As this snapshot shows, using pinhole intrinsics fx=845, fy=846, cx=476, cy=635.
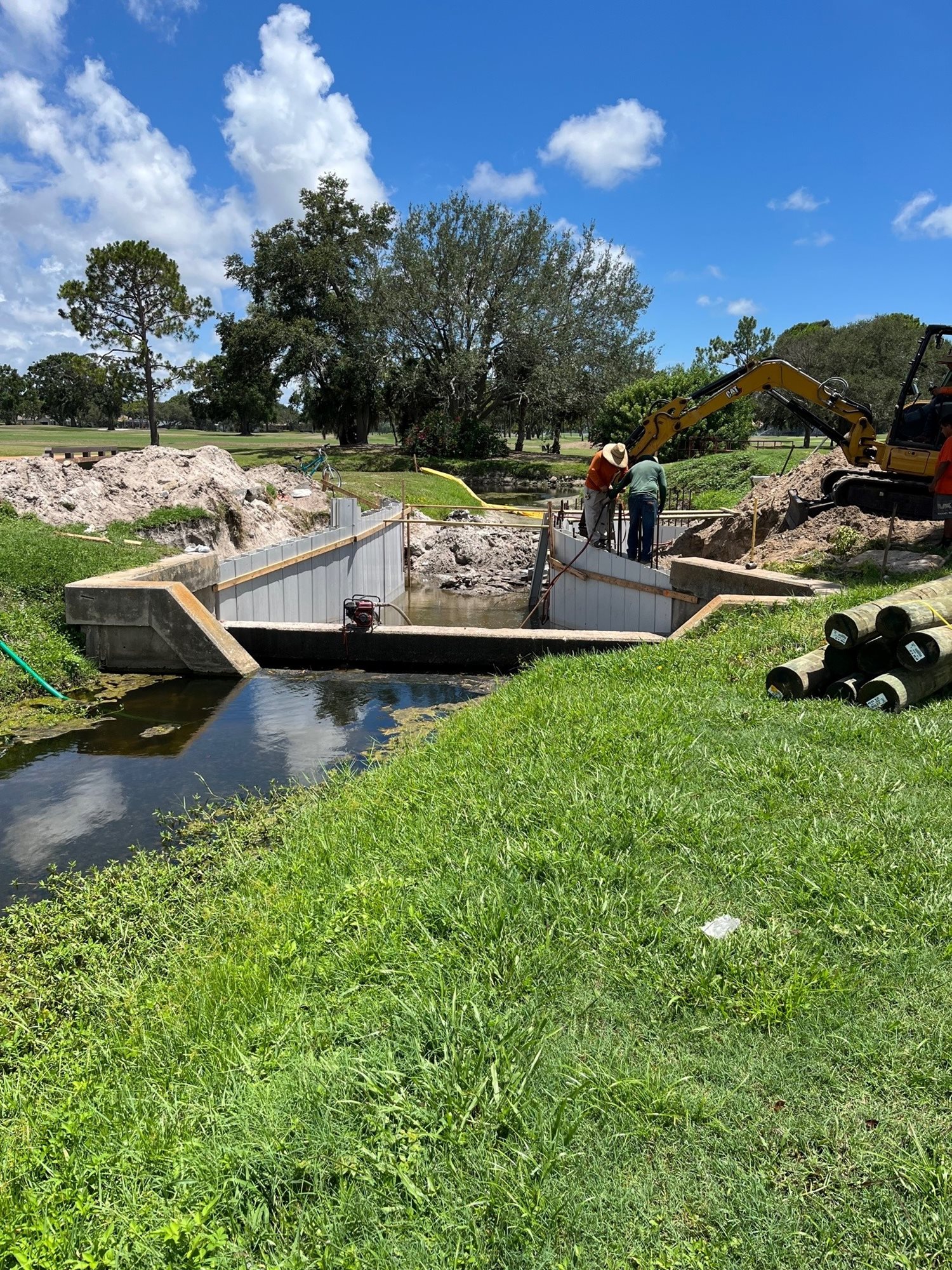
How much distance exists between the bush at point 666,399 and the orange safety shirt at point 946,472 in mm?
26821

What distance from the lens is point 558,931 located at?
361 centimetres

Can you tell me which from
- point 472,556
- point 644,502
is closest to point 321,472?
point 472,556

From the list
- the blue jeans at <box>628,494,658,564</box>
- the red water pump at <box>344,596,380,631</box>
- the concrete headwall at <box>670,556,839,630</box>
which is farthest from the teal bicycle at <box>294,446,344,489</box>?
the concrete headwall at <box>670,556,839,630</box>

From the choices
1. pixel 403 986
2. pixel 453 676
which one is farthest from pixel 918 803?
pixel 453 676

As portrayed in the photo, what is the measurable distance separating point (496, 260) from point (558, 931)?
4339cm

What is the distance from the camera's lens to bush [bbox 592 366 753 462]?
120 ft

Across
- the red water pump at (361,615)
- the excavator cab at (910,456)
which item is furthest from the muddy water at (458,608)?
the excavator cab at (910,456)

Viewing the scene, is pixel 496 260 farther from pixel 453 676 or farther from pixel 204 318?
pixel 453 676

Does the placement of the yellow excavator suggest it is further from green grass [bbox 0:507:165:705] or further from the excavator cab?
green grass [bbox 0:507:165:705]

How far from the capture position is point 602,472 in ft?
50.0

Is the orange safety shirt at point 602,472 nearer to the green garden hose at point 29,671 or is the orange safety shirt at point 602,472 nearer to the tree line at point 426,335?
the green garden hose at point 29,671

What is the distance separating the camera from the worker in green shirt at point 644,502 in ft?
46.8

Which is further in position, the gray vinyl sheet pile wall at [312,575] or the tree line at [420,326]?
the tree line at [420,326]

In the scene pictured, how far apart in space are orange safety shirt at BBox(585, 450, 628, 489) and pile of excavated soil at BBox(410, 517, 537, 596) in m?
9.59
